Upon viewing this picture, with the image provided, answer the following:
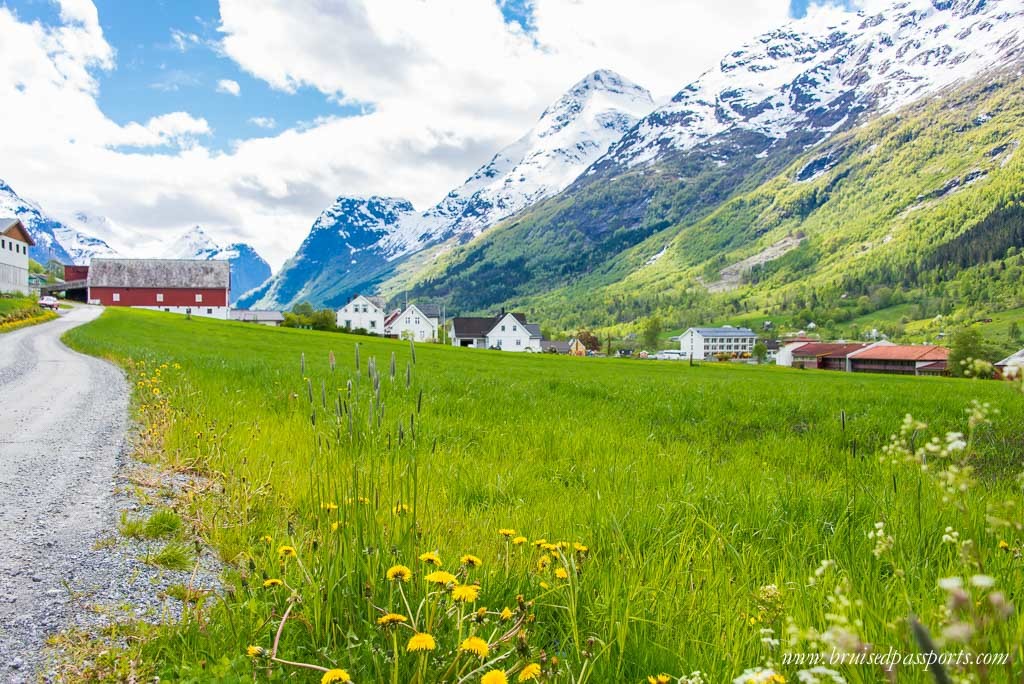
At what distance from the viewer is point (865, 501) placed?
17.9 feet

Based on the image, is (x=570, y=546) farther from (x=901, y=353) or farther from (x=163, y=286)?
(x=901, y=353)

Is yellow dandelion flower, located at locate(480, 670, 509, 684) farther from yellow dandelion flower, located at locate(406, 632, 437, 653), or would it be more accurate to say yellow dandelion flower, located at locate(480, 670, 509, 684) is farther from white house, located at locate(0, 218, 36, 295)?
white house, located at locate(0, 218, 36, 295)

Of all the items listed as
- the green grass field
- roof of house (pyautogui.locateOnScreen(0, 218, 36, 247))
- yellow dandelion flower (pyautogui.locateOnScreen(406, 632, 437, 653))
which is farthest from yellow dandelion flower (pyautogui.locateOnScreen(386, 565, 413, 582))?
roof of house (pyautogui.locateOnScreen(0, 218, 36, 247))

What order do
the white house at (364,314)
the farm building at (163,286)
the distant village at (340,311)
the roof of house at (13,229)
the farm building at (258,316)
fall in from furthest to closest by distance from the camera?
1. the farm building at (258,316)
2. the white house at (364,314)
3. the farm building at (163,286)
4. the distant village at (340,311)
5. the roof of house at (13,229)

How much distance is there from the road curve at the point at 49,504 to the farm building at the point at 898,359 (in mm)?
122791

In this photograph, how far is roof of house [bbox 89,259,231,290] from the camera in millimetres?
113125

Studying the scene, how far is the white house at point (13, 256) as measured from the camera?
247 feet

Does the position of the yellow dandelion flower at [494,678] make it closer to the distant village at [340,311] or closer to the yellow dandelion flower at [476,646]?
the yellow dandelion flower at [476,646]

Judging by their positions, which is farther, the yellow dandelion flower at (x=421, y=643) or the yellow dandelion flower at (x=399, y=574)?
the yellow dandelion flower at (x=399, y=574)

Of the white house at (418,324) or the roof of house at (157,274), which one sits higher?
the roof of house at (157,274)

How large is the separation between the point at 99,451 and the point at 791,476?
8968mm

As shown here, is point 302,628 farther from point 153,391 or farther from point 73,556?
point 153,391

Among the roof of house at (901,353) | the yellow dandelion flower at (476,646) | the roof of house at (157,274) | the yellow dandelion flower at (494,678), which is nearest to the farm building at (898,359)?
the roof of house at (901,353)

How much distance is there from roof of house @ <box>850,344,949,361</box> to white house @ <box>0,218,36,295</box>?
5870 inches
